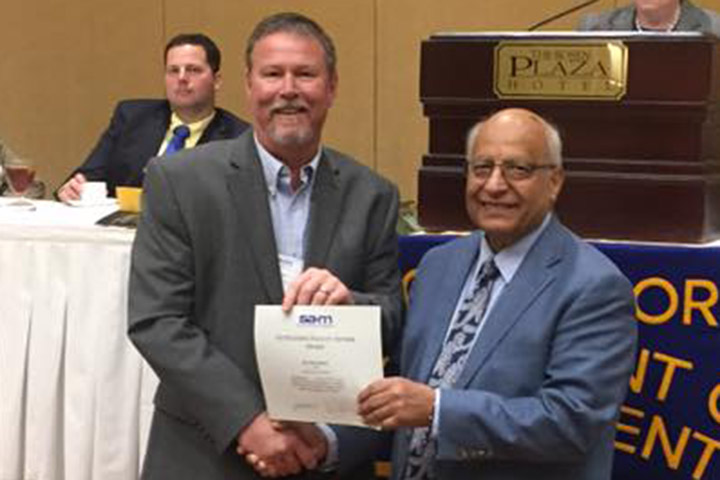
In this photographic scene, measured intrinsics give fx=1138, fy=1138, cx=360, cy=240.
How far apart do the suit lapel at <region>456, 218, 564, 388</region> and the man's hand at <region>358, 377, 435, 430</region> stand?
0.31ft

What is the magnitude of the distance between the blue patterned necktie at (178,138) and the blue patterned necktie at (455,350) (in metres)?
2.21

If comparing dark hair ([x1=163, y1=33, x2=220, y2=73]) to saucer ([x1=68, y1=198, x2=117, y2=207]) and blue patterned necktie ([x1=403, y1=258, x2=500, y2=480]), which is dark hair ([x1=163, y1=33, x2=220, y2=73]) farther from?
blue patterned necktie ([x1=403, y1=258, x2=500, y2=480])

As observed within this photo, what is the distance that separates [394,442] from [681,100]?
88 cm

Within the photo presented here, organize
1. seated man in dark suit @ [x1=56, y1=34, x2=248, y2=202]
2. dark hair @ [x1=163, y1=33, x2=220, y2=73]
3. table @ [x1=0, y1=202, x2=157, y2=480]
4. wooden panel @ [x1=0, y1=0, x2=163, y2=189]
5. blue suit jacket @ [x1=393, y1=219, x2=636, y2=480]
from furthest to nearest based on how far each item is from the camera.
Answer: wooden panel @ [x1=0, y1=0, x2=163, y2=189]
dark hair @ [x1=163, y1=33, x2=220, y2=73]
seated man in dark suit @ [x1=56, y1=34, x2=248, y2=202]
table @ [x1=0, y1=202, x2=157, y2=480]
blue suit jacket @ [x1=393, y1=219, x2=636, y2=480]

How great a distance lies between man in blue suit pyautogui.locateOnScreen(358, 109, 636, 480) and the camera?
185 cm

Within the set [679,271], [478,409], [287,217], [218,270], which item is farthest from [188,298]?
[679,271]

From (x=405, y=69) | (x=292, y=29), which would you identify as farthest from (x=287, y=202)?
(x=405, y=69)

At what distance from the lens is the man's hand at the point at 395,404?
1844 millimetres

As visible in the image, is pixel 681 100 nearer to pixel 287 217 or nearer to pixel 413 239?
pixel 413 239

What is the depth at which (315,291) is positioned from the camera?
1.89 metres

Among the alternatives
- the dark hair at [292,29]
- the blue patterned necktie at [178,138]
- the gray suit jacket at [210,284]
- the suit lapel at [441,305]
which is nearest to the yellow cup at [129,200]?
the blue patterned necktie at [178,138]

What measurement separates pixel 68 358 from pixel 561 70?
4.98ft

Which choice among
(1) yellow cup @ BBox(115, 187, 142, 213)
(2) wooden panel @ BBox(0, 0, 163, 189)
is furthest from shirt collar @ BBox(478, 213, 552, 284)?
(2) wooden panel @ BBox(0, 0, 163, 189)

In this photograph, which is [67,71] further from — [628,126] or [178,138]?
[628,126]
